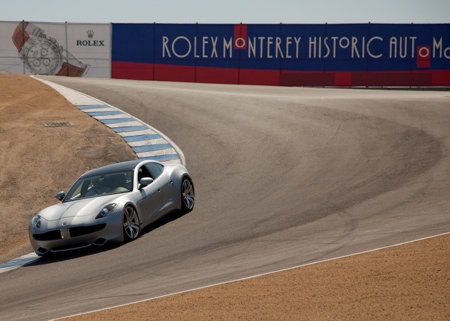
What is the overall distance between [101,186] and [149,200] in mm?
910

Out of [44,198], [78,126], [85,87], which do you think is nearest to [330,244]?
[44,198]

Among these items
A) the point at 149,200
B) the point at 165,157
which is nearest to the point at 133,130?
the point at 165,157

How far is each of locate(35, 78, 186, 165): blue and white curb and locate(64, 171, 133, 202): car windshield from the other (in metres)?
5.54

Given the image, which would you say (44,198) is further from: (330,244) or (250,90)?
(250,90)

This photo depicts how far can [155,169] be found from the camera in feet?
55.1

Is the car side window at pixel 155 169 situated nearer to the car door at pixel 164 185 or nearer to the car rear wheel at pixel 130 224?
the car door at pixel 164 185

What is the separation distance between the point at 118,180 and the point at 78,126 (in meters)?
9.66

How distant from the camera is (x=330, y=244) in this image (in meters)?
12.7

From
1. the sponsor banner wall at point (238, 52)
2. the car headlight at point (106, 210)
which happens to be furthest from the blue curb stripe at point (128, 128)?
the sponsor banner wall at point (238, 52)

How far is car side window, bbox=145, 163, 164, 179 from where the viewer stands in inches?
652

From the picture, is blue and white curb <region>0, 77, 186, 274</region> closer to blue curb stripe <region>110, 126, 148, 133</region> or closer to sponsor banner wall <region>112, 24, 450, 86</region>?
blue curb stripe <region>110, 126, 148, 133</region>

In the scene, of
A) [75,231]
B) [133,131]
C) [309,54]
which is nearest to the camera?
[75,231]

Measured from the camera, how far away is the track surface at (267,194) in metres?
11.6

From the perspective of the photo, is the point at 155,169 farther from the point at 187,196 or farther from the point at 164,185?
the point at 187,196
